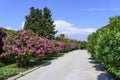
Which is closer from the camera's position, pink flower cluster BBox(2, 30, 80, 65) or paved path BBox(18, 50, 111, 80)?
paved path BBox(18, 50, 111, 80)

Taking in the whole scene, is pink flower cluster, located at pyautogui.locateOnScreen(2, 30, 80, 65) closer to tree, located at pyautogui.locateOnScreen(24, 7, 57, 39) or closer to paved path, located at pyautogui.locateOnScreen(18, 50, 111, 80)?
paved path, located at pyautogui.locateOnScreen(18, 50, 111, 80)

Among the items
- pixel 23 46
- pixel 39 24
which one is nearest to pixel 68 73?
pixel 23 46

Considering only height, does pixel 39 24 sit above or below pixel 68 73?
above

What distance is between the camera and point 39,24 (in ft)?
216

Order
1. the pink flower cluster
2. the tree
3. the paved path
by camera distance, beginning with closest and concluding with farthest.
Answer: the paved path → the pink flower cluster → the tree

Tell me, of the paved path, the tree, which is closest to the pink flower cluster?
the paved path

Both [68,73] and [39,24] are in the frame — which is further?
[39,24]

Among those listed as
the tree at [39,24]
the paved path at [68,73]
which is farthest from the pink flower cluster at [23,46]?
the tree at [39,24]

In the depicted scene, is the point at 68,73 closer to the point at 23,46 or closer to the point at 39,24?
the point at 23,46

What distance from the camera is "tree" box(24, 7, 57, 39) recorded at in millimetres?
64688

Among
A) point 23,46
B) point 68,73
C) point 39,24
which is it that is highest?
point 39,24

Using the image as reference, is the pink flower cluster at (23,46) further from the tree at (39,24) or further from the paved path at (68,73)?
the tree at (39,24)

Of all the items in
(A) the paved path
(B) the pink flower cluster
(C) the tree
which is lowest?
(A) the paved path

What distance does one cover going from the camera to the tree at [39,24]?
64.7 meters
